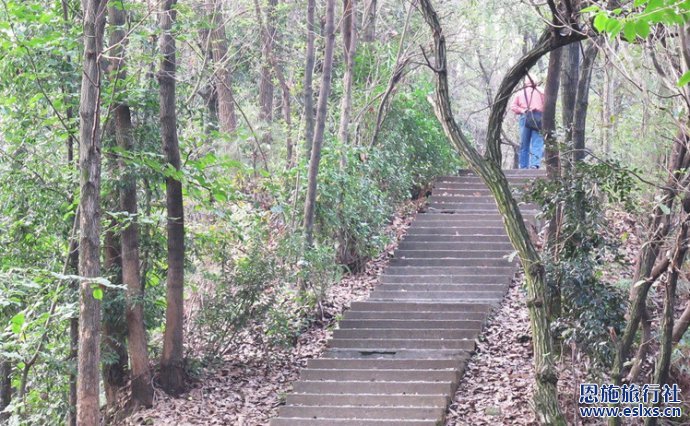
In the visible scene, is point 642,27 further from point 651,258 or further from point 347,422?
point 347,422

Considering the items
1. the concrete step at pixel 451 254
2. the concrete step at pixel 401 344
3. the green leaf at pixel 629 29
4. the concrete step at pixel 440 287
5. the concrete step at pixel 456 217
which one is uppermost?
the green leaf at pixel 629 29

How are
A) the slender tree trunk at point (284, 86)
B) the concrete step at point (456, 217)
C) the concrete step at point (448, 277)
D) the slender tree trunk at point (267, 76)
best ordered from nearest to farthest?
1. the concrete step at point (448, 277)
2. the concrete step at point (456, 217)
3. the slender tree trunk at point (284, 86)
4. the slender tree trunk at point (267, 76)

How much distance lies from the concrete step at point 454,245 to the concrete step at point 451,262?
1.07 feet

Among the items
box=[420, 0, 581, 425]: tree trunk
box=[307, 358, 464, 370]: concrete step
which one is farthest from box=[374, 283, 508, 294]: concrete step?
box=[420, 0, 581, 425]: tree trunk

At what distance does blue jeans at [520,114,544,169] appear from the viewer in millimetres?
17609

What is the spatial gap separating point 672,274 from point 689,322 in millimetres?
738

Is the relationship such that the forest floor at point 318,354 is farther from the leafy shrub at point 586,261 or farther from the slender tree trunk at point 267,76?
the slender tree trunk at point 267,76

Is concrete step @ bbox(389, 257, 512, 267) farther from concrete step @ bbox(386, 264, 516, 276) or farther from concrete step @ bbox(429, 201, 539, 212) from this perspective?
concrete step @ bbox(429, 201, 539, 212)

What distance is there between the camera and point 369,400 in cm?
1025

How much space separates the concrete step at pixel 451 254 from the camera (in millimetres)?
14320

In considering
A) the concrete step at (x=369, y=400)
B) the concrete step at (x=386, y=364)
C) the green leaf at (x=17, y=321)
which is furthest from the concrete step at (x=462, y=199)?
the green leaf at (x=17, y=321)

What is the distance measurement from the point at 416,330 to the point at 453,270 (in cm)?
228

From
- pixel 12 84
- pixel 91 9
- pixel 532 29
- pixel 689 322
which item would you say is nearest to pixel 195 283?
pixel 12 84

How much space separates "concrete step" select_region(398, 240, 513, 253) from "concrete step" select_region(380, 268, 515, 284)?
31.1 inches
